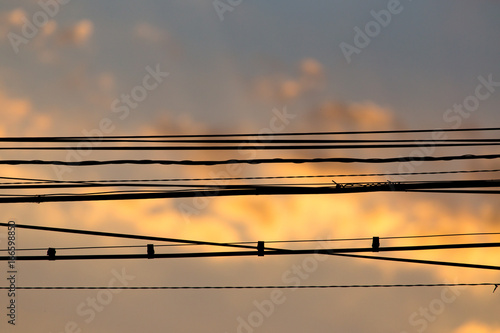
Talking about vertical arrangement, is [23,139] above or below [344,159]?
above

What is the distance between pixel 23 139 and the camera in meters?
10.3

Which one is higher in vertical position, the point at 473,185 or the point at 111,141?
the point at 111,141

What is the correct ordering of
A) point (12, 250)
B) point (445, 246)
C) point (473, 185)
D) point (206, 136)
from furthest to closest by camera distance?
point (12, 250), point (206, 136), point (445, 246), point (473, 185)

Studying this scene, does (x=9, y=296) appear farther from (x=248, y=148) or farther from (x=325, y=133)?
(x=325, y=133)

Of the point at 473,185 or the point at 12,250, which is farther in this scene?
the point at 12,250

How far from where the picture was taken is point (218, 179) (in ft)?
36.3

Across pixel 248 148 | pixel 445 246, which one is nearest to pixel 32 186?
pixel 248 148

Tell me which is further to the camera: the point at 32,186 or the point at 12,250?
the point at 12,250

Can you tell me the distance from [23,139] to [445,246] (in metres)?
6.61

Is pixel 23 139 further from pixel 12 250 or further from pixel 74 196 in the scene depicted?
pixel 12 250

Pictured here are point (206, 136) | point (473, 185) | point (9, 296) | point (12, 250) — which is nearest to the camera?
point (473, 185)

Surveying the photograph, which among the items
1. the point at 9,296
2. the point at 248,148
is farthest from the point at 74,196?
the point at 9,296

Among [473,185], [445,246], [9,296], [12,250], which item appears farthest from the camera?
[9,296]

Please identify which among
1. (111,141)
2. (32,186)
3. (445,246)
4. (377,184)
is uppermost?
(111,141)
